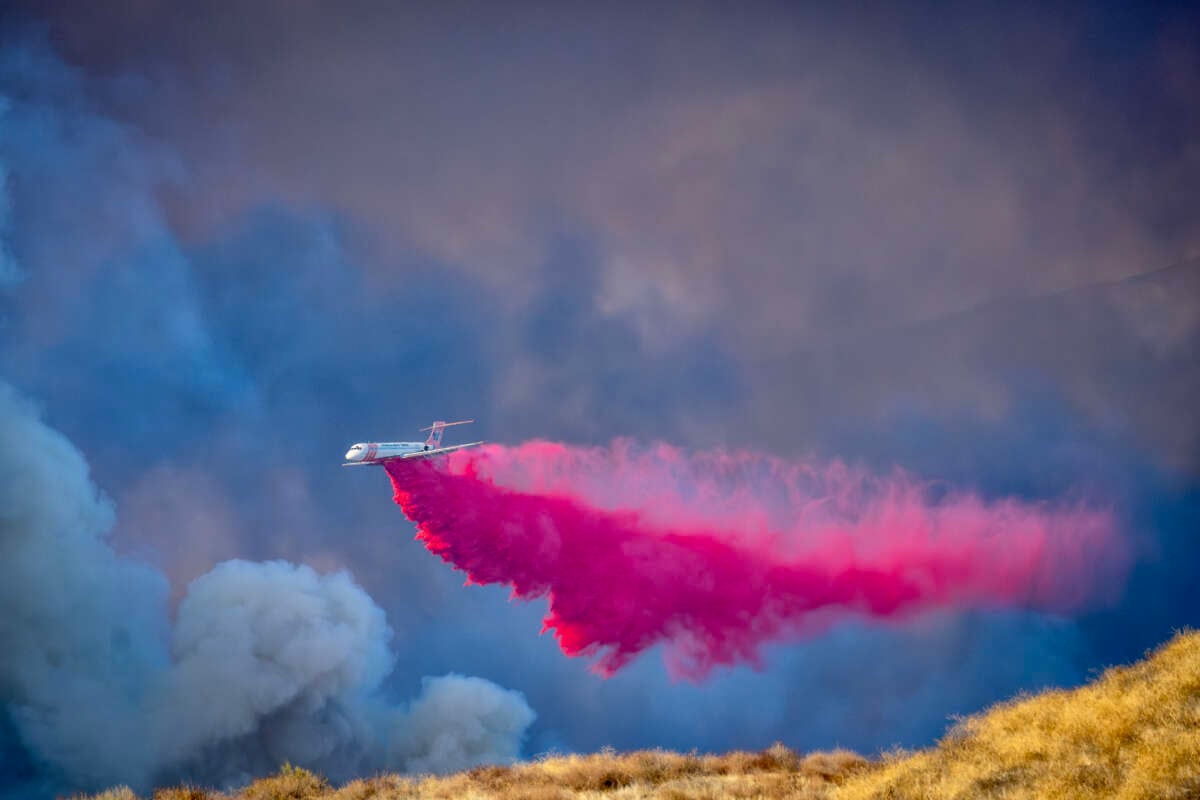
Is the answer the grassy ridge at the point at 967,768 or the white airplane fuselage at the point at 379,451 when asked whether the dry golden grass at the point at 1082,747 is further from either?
the white airplane fuselage at the point at 379,451

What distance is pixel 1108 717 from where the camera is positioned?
2386 centimetres

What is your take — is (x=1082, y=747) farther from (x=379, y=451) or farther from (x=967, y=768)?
(x=379, y=451)

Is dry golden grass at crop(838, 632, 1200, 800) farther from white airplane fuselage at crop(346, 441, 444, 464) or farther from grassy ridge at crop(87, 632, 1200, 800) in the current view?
white airplane fuselage at crop(346, 441, 444, 464)

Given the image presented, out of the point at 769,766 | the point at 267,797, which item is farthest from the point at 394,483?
the point at 769,766

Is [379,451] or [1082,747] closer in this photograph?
[1082,747]

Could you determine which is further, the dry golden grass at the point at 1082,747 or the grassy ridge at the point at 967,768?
the grassy ridge at the point at 967,768

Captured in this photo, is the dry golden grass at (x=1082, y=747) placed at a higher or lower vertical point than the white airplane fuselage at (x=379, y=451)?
lower

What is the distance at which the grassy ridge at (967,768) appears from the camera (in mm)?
20328

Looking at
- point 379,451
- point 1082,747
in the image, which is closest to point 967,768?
point 1082,747

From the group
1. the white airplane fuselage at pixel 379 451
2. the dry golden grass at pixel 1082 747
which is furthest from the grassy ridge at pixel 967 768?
the white airplane fuselage at pixel 379 451

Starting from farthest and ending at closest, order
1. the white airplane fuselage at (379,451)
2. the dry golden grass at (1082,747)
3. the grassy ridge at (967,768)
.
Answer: the white airplane fuselage at (379,451) < the grassy ridge at (967,768) < the dry golden grass at (1082,747)

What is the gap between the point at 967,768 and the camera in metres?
23.8

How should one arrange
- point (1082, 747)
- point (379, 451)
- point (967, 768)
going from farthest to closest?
point (379, 451) < point (967, 768) < point (1082, 747)

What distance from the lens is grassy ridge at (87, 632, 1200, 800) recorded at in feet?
66.7
